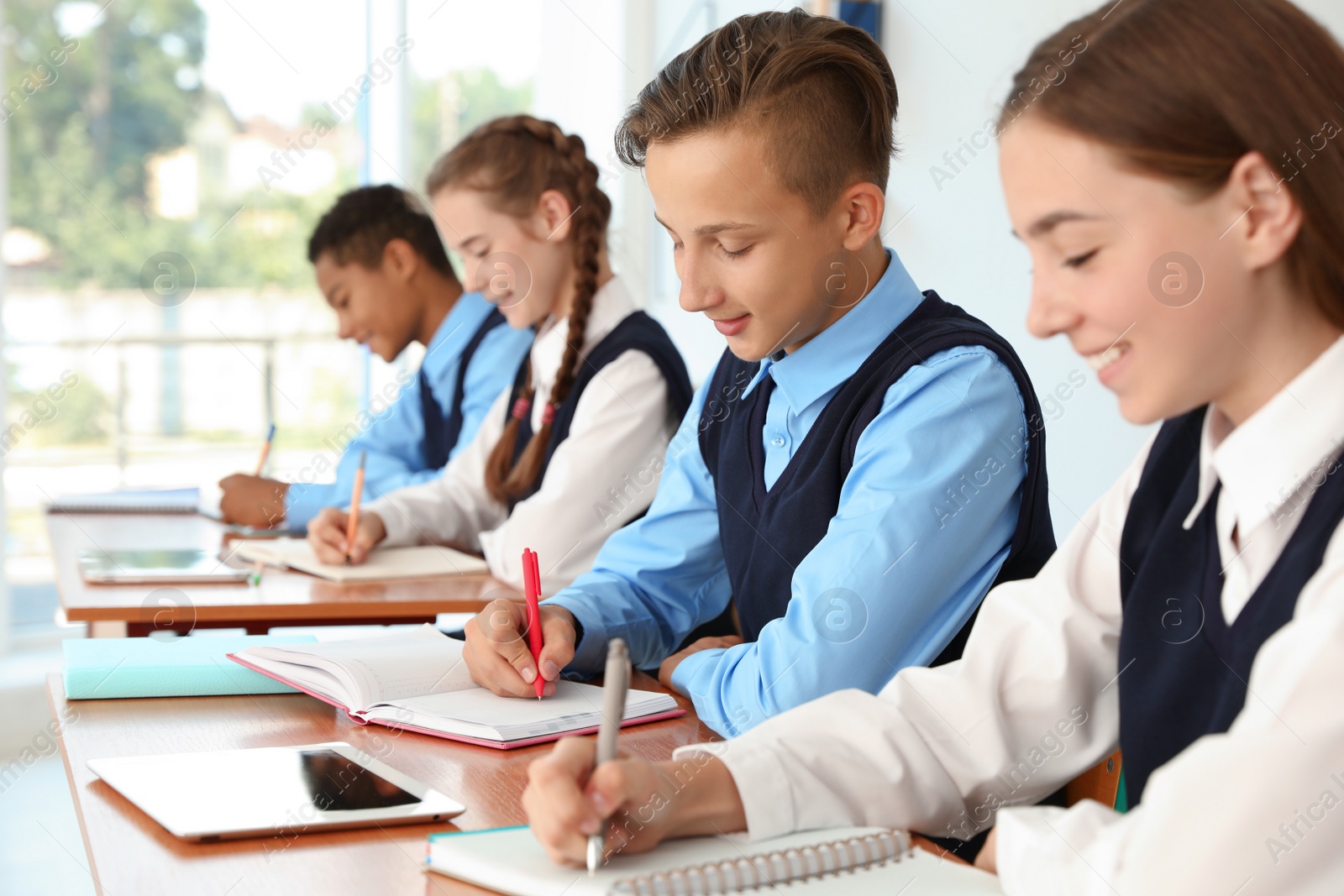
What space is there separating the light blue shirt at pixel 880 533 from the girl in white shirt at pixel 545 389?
645 mm

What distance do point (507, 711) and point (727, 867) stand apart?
46 cm

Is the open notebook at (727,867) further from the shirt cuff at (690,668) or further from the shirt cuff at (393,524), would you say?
the shirt cuff at (393,524)

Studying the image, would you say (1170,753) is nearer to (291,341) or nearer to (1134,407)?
(1134,407)

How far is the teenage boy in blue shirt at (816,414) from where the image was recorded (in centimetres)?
129

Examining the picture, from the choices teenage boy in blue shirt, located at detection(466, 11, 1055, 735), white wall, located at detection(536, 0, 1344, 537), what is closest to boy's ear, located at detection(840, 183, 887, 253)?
teenage boy in blue shirt, located at detection(466, 11, 1055, 735)

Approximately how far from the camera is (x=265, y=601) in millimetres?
1888

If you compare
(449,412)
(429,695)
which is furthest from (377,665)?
(449,412)

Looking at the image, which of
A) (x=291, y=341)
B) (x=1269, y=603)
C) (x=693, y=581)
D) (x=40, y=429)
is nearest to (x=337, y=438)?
(x=291, y=341)

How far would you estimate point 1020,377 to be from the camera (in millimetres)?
1405

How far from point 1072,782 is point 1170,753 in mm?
332

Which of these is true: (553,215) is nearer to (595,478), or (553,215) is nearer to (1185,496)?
(595,478)

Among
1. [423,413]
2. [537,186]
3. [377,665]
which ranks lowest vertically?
[377,665]

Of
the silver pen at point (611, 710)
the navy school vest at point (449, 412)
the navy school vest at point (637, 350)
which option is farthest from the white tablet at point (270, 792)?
the navy school vest at point (449, 412)

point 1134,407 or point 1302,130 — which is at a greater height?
point 1302,130
